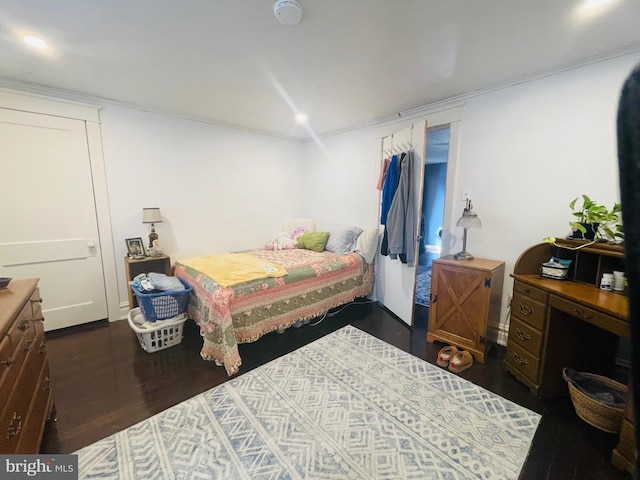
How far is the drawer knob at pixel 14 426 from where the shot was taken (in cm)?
111

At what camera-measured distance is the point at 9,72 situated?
233 cm

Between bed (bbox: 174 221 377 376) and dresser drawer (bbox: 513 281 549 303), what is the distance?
166cm

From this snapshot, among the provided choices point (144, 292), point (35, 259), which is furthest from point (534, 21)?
point (35, 259)

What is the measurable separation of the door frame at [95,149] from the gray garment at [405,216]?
10.3 feet

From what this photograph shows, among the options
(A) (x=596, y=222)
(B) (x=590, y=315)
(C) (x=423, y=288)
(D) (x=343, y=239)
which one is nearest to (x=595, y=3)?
(A) (x=596, y=222)

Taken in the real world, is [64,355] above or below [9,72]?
below

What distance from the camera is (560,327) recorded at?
191 centimetres

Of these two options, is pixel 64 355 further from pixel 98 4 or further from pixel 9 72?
pixel 98 4

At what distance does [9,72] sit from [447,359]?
445 centimetres

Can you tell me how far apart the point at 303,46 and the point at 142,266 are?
2862mm

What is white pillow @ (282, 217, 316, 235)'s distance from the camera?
4.36 meters

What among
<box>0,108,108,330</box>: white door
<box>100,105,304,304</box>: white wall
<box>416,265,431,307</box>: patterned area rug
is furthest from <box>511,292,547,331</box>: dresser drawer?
<box>0,108,108,330</box>: white door

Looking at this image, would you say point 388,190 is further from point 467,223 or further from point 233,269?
point 233,269

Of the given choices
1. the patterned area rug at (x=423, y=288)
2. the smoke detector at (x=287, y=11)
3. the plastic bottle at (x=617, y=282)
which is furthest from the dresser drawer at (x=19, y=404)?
the patterned area rug at (x=423, y=288)
